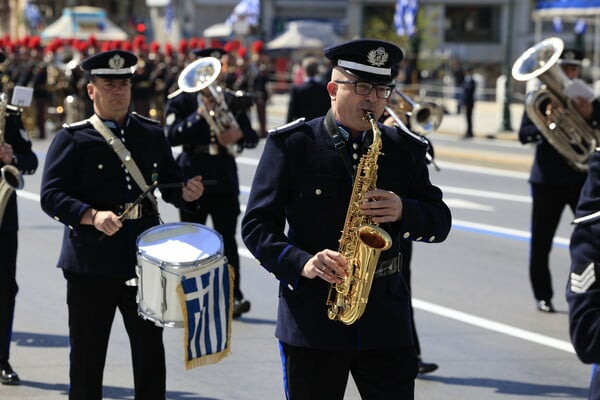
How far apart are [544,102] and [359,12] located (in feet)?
193

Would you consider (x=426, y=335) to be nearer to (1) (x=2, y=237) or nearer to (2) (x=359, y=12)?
(1) (x=2, y=237)

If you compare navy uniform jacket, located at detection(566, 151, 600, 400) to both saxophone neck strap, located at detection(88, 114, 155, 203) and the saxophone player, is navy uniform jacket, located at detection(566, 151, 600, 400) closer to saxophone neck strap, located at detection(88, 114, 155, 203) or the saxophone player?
the saxophone player

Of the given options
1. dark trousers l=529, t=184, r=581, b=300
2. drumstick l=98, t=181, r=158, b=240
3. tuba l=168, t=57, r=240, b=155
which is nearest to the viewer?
drumstick l=98, t=181, r=158, b=240

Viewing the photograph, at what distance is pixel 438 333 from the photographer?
9328 mm

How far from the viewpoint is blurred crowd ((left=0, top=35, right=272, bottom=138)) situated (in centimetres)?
2806

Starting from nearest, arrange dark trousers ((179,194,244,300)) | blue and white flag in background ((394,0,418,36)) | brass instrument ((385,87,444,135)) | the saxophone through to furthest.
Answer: the saxophone < brass instrument ((385,87,444,135)) < dark trousers ((179,194,244,300)) < blue and white flag in background ((394,0,418,36))

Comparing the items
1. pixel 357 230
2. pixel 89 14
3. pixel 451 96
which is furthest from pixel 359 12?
pixel 357 230

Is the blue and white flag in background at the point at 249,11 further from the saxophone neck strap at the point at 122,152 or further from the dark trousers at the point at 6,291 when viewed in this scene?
the saxophone neck strap at the point at 122,152

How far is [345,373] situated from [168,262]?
110 centimetres

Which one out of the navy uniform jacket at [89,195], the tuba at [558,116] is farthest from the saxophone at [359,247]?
the tuba at [558,116]

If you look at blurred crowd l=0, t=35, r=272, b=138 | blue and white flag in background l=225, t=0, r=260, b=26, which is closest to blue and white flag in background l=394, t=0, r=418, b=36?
blue and white flag in background l=225, t=0, r=260, b=26

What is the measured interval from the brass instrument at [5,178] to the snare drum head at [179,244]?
166cm

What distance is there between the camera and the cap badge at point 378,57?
16.2 feet

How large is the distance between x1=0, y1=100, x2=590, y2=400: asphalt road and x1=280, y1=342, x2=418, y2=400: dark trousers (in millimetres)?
2679
